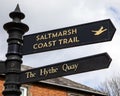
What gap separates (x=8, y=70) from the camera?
5.61m

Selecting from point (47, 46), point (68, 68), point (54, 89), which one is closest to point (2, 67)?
point (47, 46)

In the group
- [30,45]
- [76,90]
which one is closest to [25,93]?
[76,90]

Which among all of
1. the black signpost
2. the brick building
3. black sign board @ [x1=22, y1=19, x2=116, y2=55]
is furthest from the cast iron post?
the brick building

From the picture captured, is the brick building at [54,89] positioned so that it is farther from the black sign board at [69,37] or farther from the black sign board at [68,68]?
the black sign board at [68,68]

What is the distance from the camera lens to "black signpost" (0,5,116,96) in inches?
209

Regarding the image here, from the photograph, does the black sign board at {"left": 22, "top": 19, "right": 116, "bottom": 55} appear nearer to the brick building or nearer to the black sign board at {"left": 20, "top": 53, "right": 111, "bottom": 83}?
the black sign board at {"left": 20, "top": 53, "right": 111, "bottom": 83}

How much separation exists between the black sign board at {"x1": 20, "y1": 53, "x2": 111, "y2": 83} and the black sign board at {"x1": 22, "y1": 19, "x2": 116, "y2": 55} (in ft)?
0.92

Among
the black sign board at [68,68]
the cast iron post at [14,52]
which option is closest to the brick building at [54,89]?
the cast iron post at [14,52]

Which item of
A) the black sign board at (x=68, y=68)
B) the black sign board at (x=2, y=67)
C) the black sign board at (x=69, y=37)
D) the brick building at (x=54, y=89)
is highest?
the brick building at (x=54, y=89)

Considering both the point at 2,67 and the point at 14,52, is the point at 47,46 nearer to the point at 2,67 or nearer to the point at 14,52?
the point at 14,52

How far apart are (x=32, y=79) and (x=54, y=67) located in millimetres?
420

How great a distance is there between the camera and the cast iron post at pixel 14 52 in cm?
546

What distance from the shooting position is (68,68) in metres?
5.43

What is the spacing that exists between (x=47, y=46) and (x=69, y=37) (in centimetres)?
41
